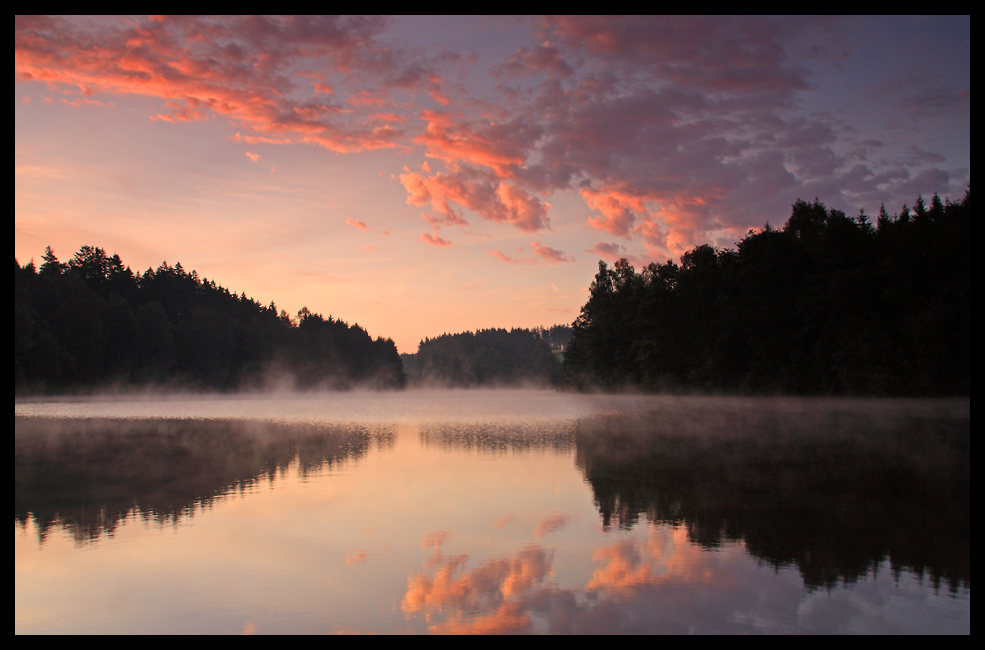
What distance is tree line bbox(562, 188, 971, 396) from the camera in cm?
4853

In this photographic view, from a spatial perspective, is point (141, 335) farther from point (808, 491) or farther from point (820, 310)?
point (808, 491)

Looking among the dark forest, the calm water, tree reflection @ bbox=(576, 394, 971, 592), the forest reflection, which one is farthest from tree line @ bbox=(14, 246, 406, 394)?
tree reflection @ bbox=(576, 394, 971, 592)

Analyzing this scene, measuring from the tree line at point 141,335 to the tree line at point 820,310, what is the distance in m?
78.7

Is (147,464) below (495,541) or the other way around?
below

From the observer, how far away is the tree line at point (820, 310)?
159 feet

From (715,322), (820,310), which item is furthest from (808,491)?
(715,322)

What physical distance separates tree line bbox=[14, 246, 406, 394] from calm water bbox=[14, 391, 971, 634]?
71.5 metres

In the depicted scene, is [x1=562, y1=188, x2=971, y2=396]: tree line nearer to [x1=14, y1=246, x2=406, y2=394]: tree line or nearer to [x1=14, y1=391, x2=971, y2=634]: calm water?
[x1=14, y1=391, x2=971, y2=634]: calm water

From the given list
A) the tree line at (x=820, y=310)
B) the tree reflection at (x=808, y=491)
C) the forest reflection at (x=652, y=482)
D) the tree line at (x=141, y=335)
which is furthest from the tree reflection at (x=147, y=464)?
the tree line at (x=141, y=335)

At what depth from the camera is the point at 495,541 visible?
37.4 feet

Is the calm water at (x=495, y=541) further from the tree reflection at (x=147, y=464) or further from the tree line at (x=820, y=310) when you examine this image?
the tree line at (x=820, y=310)

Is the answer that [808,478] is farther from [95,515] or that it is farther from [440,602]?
[95,515]

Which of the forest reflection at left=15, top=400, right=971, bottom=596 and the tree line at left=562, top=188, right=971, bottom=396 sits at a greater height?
the tree line at left=562, top=188, right=971, bottom=396

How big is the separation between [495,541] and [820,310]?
57658 millimetres
